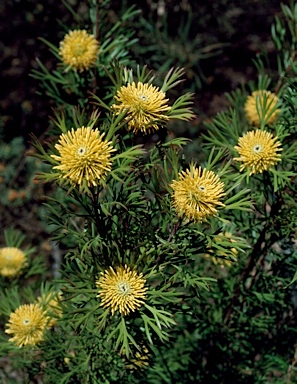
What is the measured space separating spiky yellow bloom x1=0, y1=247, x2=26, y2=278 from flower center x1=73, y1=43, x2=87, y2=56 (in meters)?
0.39

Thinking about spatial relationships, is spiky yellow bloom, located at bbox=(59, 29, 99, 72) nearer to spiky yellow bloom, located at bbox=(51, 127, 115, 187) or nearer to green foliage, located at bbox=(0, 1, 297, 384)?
green foliage, located at bbox=(0, 1, 297, 384)

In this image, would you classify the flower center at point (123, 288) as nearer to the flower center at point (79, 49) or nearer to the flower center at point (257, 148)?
the flower center at point (257, 148)

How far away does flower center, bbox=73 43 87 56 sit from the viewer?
95cm

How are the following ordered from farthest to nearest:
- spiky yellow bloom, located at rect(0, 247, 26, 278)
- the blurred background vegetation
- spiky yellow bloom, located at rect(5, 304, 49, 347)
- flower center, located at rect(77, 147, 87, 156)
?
the blurred background vegetation, spiky yellow bloom, located at rect(0, 247, 26, 278), spiky yellow bloom, located at rect(5, 304, 49, 347), flower center, located at rect(77, 147, 87, 156)

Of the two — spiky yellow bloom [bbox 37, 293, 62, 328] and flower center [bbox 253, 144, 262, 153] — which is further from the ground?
flower center [bbox 253, 144, 262, 153]

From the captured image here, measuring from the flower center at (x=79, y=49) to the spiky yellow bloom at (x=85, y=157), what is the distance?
1.13 feet

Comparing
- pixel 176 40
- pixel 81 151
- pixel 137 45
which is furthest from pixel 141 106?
pixel 176 40

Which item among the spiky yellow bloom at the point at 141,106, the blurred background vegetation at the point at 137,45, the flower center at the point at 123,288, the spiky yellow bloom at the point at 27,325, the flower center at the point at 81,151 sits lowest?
the spiky yellow bloom at the point at 27,325

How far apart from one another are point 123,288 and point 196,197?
15 cm

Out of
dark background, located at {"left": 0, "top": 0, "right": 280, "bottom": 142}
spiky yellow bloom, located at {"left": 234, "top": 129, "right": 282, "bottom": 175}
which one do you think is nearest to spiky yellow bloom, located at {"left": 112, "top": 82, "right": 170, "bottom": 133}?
spiky yellow bloom, located at {"left": 234, "top": 129, "right": 282, "bottom": 175}

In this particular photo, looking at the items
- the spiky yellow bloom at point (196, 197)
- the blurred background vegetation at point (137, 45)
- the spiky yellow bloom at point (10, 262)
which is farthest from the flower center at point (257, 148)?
the blurred background vegetation at point (137, 45)

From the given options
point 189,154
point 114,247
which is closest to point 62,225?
point 114,247

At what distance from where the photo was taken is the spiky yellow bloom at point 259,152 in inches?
29.8

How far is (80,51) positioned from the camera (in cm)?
95
